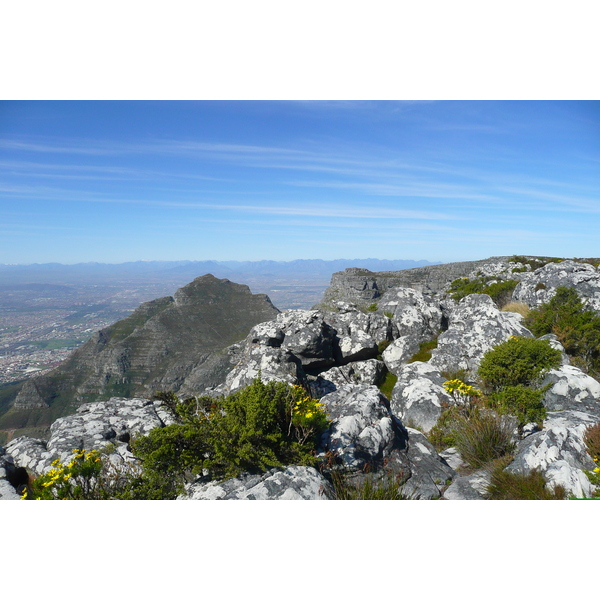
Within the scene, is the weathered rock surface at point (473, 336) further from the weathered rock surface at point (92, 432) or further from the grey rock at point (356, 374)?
the weathered rock surface at point (92, 432)

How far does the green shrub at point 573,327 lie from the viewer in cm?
867

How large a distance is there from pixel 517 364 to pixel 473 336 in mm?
2559

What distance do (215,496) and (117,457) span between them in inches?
98.2

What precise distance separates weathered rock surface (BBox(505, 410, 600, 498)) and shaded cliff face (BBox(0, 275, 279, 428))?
3603cm

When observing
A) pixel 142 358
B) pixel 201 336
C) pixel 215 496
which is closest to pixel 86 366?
pixel 142 358

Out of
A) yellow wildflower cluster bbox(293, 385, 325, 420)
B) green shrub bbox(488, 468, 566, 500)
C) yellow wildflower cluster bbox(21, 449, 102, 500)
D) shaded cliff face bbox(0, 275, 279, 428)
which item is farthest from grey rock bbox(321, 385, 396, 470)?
shaded cliff face bbox(0, 275, 279, 428)

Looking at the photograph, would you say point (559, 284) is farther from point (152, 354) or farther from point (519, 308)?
point (152, 354)

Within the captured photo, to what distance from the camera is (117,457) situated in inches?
203

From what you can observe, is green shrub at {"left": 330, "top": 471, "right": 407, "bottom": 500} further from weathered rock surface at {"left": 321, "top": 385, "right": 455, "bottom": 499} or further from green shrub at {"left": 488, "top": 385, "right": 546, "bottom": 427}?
green shrub at {"left": 488, "top": 385, "right": 546, "bottom": 427}

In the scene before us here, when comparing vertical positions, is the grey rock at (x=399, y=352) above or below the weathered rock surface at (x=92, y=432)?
above

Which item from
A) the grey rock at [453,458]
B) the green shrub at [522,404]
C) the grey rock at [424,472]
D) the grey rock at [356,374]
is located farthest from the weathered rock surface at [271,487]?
the grey rock at [356,374]

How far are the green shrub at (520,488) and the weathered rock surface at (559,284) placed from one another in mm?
10292

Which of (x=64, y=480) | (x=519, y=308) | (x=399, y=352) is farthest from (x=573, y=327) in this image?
(x=64, y=480)

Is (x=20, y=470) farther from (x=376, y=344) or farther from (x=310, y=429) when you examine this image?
(x=376, y=344)
